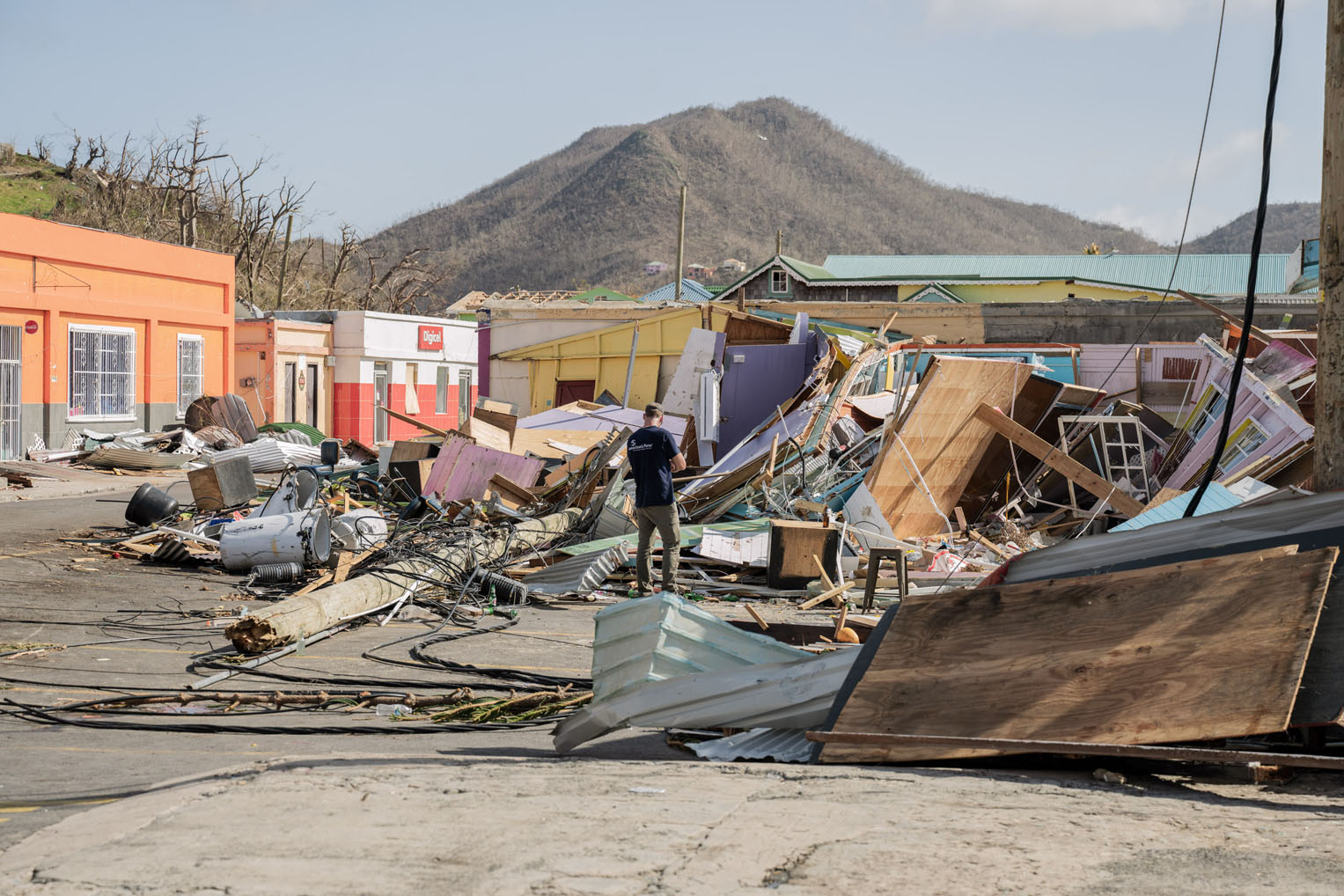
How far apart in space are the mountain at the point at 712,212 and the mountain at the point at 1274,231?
279 inches

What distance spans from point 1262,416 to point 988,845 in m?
12.1

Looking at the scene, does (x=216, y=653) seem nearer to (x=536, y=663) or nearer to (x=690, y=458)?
(x=536, y=663)

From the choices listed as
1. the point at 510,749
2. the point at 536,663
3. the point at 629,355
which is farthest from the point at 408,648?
the point at 629,355

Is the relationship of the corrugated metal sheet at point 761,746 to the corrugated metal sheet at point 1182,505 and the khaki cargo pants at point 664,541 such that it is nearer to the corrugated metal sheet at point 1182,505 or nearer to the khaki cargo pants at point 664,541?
the khaki cargo pants at point 664,541

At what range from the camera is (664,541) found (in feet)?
37.5

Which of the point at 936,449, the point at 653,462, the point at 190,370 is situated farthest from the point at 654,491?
the point at 190,370

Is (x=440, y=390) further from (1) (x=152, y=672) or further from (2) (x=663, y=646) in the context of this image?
(2) (x=663, y=646)

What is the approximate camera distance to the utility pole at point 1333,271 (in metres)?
5.71

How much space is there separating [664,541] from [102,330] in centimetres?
2050

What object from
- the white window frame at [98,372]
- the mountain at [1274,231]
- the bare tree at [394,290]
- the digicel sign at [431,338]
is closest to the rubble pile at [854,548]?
the white window frame at [98,372]

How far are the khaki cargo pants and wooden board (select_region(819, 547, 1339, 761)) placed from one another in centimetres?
595

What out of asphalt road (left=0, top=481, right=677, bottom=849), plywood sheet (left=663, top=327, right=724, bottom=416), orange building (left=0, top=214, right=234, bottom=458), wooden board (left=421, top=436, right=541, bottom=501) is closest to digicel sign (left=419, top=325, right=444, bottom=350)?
orange building (left=0, top=214, right=234, bottom=458)

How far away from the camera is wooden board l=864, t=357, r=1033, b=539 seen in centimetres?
1426

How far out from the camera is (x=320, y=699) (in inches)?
281
